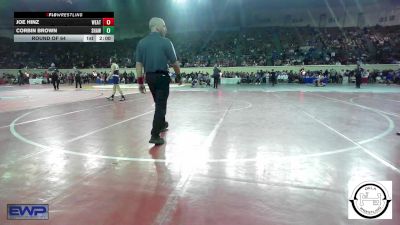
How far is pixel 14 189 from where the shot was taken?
4.00 meters

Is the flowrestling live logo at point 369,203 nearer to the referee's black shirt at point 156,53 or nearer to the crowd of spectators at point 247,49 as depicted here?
the referee's black shirt at point 156,53

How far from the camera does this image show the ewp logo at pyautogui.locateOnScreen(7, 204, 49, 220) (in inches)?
128

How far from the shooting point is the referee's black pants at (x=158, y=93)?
252 inches

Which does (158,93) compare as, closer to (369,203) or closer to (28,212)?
(28,212)

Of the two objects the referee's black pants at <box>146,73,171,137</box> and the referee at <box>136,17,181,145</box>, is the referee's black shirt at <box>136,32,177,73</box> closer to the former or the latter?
the referee at <box>136,17,181,145</box>

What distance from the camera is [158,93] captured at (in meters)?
6.52

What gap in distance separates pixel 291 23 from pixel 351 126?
126ft

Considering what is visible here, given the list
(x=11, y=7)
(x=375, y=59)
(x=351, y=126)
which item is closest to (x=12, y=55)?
(x=11, y=7)

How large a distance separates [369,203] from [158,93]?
418cm

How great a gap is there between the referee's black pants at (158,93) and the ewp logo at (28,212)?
309 centimetres
